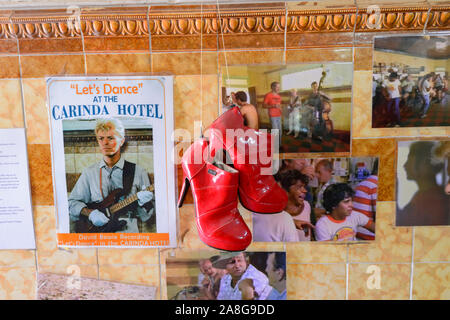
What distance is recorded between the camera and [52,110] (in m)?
0.96

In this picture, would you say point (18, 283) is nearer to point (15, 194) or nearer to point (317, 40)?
point (15, 194)

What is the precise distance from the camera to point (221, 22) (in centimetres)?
91

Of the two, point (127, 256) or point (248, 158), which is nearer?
point (248, 158)

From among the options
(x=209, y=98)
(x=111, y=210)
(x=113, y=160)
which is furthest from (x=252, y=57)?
(x=111, y=210)

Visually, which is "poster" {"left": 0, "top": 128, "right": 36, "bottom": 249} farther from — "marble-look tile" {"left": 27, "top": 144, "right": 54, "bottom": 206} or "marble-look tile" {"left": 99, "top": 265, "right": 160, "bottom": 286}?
"marble-look tile" {"left": 99, "top": 265, "right": 160, "bottom": 286}

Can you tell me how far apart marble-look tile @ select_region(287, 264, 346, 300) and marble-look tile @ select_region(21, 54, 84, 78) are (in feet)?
2.75

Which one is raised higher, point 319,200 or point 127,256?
point 319,200

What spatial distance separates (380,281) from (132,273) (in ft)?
2.48

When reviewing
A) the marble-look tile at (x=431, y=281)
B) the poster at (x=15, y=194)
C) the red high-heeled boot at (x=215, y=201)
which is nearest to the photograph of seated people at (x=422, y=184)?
the marble-look tile at (x=431, y=281)

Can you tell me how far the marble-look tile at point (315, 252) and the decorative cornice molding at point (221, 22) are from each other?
0.61 m

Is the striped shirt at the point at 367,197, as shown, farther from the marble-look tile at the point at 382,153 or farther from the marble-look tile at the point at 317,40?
the marble-look tile at the point at 317,40

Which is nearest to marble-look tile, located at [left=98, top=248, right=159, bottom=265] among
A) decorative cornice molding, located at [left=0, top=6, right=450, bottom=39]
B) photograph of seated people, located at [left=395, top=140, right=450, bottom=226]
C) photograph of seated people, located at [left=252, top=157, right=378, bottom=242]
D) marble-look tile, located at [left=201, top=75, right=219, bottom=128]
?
photograph of seated people, located at [left=252, top=157, right=378, bottom=242]

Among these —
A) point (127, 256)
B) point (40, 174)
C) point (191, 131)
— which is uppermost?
point (191, 131)

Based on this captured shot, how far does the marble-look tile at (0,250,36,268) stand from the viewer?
3.39ft
